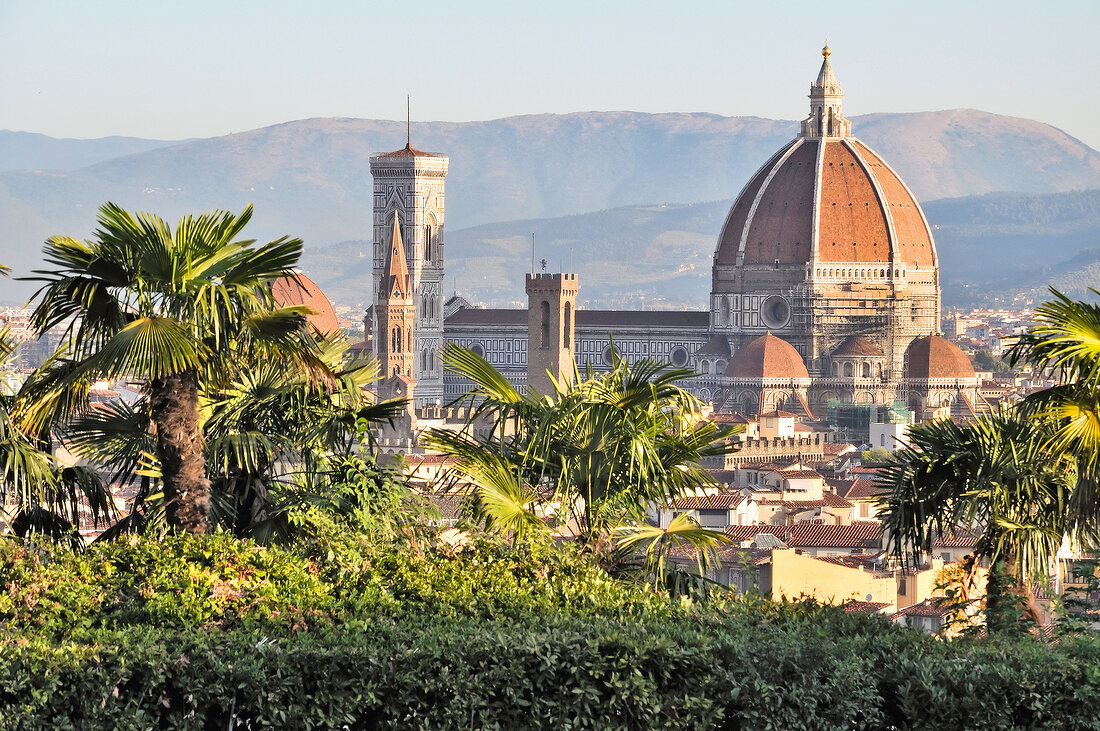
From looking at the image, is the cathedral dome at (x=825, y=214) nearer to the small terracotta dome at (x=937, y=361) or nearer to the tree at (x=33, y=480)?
the small terracotta dome at (x=937, y=361)

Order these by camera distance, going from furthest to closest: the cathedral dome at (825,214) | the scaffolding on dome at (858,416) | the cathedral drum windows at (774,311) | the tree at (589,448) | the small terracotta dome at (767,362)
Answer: the cathedral dome at (825,214), the cathedral drum windows at (774,311), the small terracotta dome at (767,362), the scaffolding on dome at (858,416), the tree at (589,448)

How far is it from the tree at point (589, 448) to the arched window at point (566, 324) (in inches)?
3435

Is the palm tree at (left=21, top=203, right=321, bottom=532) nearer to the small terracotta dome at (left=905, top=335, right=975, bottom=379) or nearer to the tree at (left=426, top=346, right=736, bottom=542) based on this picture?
the tree at (left=426, top=346, right=736, bottom=542)

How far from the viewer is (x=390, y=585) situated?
400 inches

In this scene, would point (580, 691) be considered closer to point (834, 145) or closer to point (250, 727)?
point (250, 727)

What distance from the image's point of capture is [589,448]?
11.7 m

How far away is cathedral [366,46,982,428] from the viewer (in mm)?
107500

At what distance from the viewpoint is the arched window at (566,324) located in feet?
326

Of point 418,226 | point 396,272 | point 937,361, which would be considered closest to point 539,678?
point 937,361

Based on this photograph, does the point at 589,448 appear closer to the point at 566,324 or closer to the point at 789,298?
the point at 566,324

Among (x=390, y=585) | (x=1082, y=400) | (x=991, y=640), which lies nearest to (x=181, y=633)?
(x=390, y=585)

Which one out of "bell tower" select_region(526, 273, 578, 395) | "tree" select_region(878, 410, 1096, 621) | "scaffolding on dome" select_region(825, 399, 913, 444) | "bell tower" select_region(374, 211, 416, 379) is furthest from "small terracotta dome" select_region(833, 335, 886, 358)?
"tree" select_region(878, 410, 1096, 621)

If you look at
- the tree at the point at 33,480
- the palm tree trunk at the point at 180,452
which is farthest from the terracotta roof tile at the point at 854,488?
the palm tree trunk at the point at 180,452

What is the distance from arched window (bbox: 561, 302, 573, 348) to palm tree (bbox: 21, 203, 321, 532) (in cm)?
8806
